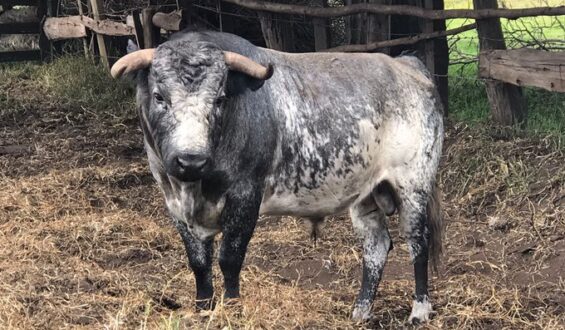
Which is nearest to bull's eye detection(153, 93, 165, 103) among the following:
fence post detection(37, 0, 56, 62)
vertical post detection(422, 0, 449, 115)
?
vertical post detection(422, 0, 449, 115)

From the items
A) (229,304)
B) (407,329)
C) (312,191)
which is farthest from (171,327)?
(407,329)

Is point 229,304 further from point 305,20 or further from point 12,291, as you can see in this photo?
point 305,20

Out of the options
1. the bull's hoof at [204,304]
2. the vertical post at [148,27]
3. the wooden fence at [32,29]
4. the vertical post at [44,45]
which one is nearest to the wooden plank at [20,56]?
the wooden fence at [32,29]

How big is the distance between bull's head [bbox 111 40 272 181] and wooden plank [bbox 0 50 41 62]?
34.2 ft

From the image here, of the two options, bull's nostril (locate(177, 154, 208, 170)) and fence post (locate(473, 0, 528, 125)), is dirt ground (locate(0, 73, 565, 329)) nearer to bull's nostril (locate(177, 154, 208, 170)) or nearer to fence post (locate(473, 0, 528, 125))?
fence post (locate(473, 0, 528, 125))

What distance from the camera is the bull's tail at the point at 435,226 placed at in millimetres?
5516

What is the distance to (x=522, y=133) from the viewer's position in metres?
7.82

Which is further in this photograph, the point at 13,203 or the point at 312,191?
the point at 13,203

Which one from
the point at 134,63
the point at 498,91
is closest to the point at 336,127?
the point at 134,63

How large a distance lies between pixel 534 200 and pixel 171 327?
3.72 meters

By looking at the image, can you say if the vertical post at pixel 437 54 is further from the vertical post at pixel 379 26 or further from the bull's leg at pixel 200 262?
the bull's leg at pixel 200 262

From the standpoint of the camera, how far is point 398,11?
823 centimetres

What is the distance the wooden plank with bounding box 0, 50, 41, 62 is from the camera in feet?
46.4

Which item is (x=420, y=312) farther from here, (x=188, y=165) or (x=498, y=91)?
(x=498, y=91)
